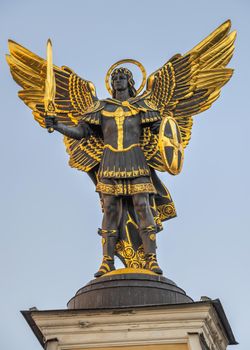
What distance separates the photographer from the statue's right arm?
921cm

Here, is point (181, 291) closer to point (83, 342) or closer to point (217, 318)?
point (217, 318)

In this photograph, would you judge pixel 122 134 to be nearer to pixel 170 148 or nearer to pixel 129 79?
pixel 170 148

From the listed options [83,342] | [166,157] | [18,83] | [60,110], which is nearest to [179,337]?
[83,342]

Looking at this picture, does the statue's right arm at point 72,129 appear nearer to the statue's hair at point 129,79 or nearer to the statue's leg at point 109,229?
the statue's hair at point 129,79

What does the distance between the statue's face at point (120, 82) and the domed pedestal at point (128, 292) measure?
314 centimetres

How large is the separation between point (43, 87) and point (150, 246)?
3.62 m

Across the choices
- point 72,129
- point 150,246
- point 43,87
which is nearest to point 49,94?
point 72,129

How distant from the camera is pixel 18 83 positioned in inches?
457

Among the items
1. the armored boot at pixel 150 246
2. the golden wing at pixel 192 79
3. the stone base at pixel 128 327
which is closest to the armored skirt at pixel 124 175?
the armored boot at pixel 150 246

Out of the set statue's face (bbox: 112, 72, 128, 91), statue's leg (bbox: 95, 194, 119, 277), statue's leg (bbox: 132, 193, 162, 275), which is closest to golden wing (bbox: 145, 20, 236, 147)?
statue's face (bbox: 112, 72, 128, 91)

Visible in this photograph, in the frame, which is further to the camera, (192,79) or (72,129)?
(192,79)

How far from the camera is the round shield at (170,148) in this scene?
9133 mm

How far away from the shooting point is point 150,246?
9.35 metres

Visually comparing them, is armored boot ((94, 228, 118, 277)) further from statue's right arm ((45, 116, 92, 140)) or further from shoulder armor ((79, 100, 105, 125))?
shoulder armor ((79, 100, 105, 125))
